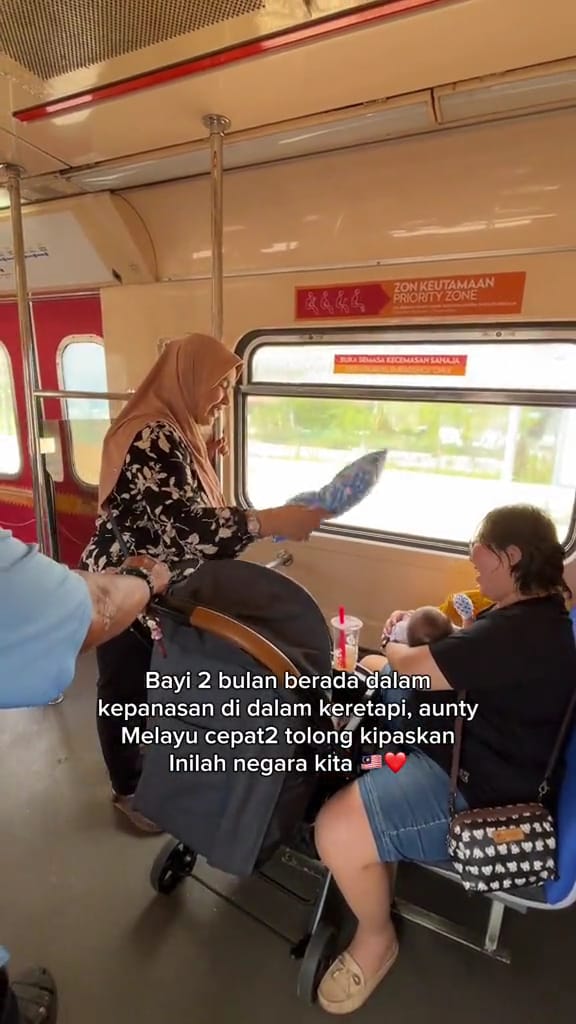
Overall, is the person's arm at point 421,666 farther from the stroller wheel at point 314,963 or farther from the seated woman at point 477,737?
the stroller wheel at point 314,963

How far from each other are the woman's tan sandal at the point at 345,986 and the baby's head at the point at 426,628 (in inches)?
36.5

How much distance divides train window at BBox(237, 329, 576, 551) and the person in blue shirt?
5.90ft

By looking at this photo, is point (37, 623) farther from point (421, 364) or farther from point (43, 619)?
point (421, 364)

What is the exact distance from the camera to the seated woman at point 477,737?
1.35m

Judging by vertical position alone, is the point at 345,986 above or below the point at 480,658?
below

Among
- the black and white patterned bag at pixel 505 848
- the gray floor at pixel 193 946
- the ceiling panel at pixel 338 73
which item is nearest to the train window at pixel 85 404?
the ceiling panel at pixel 338 73

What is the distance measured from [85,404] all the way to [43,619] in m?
3.07

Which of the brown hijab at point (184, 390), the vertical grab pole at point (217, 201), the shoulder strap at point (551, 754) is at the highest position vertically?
the vertical grab pole at point (217, 201)

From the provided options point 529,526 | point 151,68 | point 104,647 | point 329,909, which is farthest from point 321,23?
point 329,909

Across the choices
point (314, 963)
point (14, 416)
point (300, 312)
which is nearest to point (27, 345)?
point (300, 312)

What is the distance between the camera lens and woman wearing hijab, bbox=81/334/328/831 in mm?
1722

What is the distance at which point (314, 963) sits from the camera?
1517 millimetres

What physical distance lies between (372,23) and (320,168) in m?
0.99

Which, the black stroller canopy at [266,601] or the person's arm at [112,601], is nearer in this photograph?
the person's arm at [112,601]
